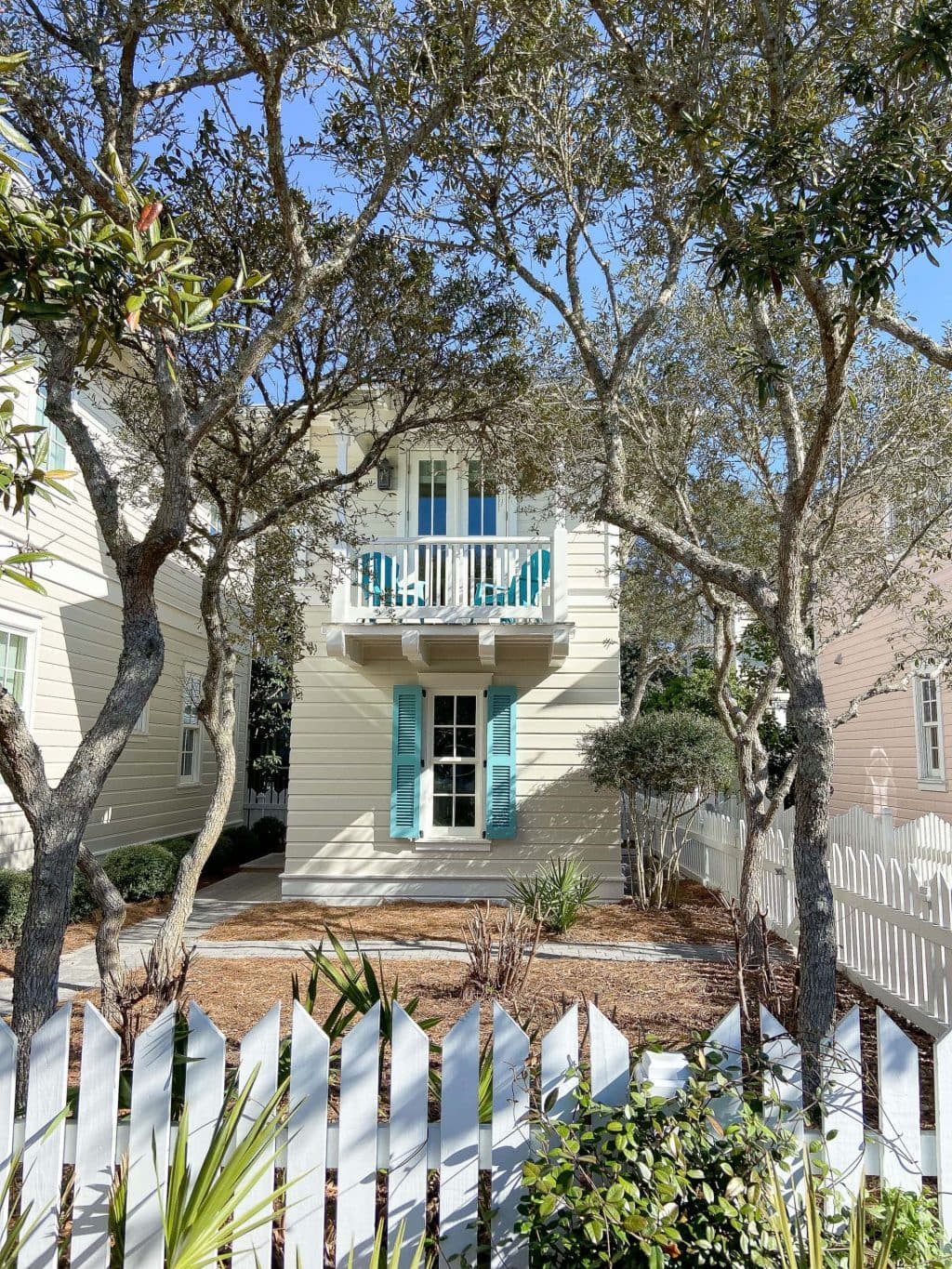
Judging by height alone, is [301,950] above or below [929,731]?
below

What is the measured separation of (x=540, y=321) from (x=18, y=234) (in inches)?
300

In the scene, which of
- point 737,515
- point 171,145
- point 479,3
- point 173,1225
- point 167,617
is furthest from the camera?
point 167,617

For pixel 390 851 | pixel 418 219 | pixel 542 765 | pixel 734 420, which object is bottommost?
pixel 390 851

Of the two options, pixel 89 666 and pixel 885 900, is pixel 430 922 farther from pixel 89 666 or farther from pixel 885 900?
pixel 89 666

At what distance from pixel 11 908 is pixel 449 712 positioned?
5.85 meters

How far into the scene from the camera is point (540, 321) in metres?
9.54

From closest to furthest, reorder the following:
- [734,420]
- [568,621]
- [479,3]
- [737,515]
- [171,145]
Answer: [479,3] < [171,145] < [734,420] < [737,515] < [568,621]

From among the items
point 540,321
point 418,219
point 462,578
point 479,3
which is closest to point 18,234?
point 479,3

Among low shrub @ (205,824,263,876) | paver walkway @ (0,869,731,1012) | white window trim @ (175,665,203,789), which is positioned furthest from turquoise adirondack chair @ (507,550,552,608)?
white window trim @ (175,665,203,789)

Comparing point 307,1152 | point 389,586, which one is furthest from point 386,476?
point 307,1152

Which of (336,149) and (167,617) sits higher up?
(336,149)

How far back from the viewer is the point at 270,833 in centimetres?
1923

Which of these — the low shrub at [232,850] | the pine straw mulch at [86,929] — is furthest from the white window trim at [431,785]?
the low shrub at [232,850]

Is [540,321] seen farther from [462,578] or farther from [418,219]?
[462,578]
